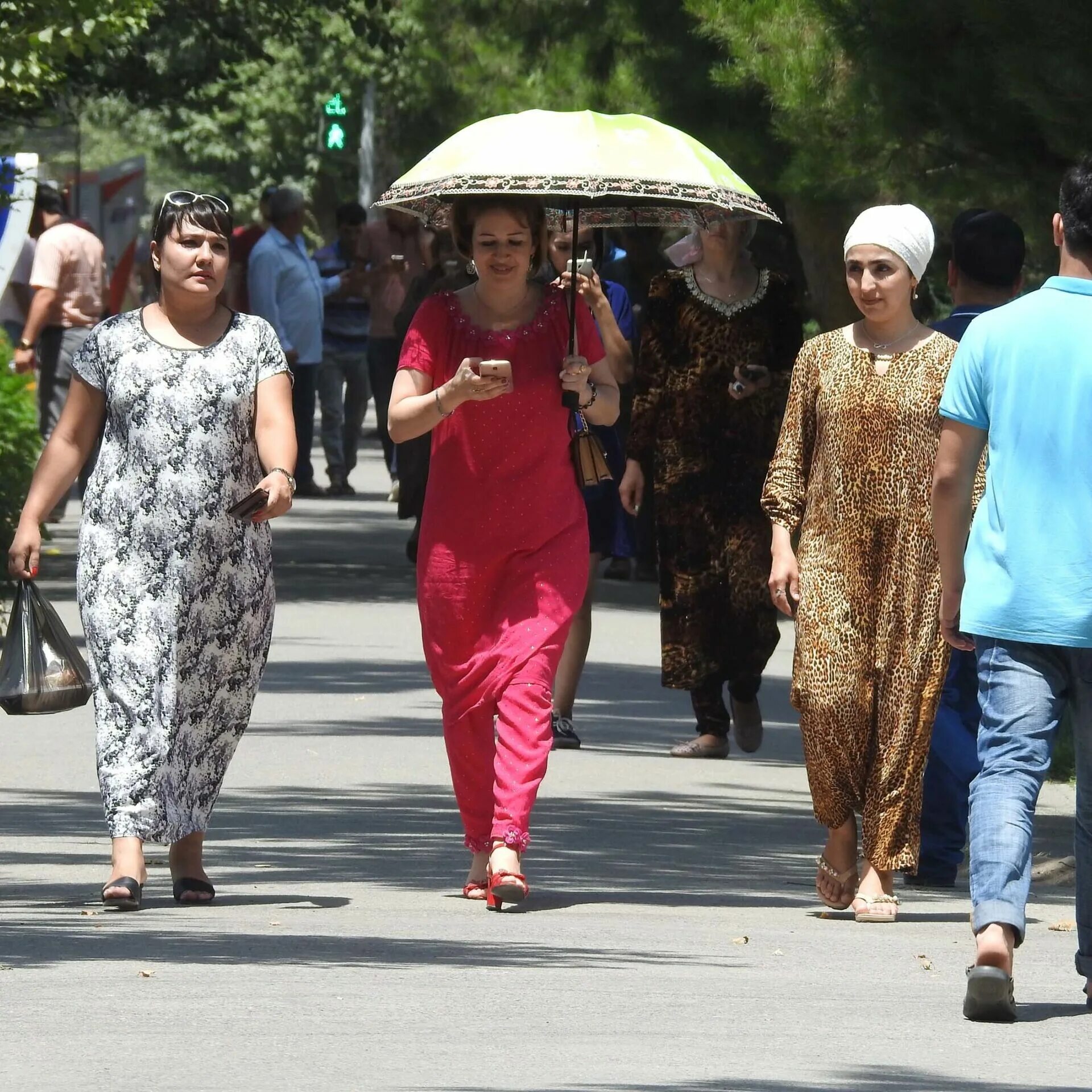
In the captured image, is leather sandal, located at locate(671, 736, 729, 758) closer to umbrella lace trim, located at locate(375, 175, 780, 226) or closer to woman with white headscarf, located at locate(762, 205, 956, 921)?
umbrella lace trim, located at locate(375, 175, 780, 226)

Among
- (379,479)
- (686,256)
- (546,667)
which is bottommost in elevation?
(379,479)

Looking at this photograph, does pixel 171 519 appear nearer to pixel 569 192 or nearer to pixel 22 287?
pixel 569 192

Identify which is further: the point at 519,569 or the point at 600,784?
the point at 600,784

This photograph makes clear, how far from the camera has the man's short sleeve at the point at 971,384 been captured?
646cm

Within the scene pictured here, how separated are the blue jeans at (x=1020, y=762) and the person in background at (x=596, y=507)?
167 inches

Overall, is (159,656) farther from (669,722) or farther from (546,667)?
(669,722)

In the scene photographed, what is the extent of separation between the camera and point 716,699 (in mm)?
11578

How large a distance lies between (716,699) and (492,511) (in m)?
3.60

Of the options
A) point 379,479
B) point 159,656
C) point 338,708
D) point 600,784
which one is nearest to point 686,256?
point 600,784

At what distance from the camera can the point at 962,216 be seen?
8.65 metres

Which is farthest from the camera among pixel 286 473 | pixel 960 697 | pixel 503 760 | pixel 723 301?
pixel 723 301

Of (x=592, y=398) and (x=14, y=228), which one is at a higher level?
(x=14, y=228)

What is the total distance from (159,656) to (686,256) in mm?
3672

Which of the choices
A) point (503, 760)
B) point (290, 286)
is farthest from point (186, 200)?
point (290, 286)
